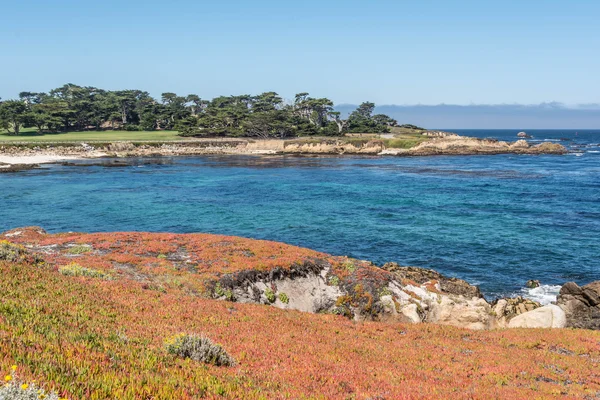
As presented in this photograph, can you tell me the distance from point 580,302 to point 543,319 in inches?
217

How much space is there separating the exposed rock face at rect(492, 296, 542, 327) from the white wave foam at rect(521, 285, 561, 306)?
2.98 m

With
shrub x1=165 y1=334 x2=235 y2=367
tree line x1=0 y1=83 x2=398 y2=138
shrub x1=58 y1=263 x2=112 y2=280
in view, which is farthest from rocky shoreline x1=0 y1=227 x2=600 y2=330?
tree line x1=0 y1=83 x2=398 y2=138

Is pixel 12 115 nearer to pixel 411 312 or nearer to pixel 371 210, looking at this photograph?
pixel 371 210

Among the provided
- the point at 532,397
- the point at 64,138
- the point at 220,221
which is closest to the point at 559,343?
the point at 532,397

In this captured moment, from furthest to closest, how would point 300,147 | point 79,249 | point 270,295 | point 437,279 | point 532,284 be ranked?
point 300,147 → point 532,284 → point 437,279 → point 79,249 → point 270,295

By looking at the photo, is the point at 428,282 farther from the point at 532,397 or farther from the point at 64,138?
the point at 64,138

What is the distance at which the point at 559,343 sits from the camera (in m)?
15.9

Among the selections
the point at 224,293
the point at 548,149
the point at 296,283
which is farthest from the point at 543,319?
the point at 548,149

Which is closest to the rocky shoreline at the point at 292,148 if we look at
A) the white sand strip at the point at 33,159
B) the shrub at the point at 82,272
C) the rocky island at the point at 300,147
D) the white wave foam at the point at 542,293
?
the rocky island at the point at 300,147

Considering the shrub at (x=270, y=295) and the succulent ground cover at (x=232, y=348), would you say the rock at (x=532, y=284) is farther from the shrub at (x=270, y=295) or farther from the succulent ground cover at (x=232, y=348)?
the shrub at (x=270, y=295)

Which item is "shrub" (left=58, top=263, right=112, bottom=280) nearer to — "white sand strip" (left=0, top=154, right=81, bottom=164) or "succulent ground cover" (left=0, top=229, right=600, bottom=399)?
"succulent ground cover" (left=0, top=229, right=600, bottom=399)

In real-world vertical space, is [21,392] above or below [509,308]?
above

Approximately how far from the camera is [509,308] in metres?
23.9

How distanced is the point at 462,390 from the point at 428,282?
16.5m
